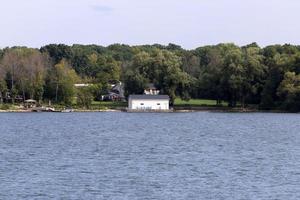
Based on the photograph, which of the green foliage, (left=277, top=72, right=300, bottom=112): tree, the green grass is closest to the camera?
(left=277, top=72, right=300, bottom=112): tree

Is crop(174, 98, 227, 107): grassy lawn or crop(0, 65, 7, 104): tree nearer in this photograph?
crop(0, 65, 7, 104): tree

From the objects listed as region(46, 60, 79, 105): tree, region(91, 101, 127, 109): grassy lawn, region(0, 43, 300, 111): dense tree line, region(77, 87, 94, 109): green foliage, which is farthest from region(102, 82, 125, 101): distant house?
region(77, 87, 94, 109): green foliage

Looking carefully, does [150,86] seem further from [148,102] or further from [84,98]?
[84,98]

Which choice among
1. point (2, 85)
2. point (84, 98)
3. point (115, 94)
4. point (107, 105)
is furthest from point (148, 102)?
point (2, 85)

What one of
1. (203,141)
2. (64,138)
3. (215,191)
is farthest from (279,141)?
→ (215,191)

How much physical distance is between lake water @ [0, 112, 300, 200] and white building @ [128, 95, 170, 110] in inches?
2234

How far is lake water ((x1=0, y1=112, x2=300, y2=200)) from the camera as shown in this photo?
35875 millimetres

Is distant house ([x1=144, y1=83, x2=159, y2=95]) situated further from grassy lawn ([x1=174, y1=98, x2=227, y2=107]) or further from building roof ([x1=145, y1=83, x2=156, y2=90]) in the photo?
grassy lawn ([x1=174, y1=98, x2=227, y2=107])

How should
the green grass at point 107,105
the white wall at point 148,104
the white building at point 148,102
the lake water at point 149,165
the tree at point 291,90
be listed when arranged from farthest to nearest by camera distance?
the green grass at point 107,105, the white wall at point 148,104, the white building at point 148,102, the tree at point 291,90, the lake water at point 149,165

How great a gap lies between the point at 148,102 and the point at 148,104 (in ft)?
2.33

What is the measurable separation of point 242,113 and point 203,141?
6207 cm

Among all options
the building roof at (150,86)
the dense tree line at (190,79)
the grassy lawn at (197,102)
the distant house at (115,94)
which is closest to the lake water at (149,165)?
the dense tree line at (190,79)

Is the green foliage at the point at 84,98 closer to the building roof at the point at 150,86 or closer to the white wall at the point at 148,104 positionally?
the white wall at the point at 148,104

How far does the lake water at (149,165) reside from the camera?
118ft
